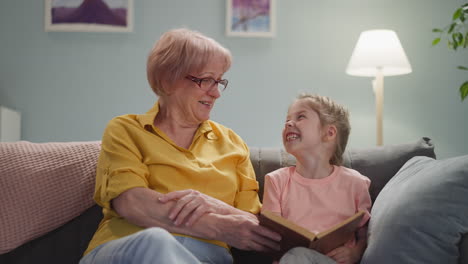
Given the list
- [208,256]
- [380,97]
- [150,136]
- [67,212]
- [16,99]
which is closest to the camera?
[208,256]

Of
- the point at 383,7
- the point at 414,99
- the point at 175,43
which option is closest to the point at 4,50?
the point at 175,43

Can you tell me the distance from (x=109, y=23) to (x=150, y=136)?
6.23ft

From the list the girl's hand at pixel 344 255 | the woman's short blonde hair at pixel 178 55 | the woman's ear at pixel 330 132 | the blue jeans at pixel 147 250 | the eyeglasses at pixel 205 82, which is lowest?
the girl's hand at pixel 344 255

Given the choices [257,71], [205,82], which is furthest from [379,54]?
[205,82]

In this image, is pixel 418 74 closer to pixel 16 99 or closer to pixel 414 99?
pixel 414 99

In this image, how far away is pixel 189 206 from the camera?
1.29 metres

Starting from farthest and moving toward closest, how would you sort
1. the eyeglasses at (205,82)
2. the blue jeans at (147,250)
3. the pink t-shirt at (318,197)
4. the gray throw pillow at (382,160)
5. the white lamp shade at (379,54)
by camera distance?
→ the white lamp shade at (379,54) < the gray throw pillow at (382,160) < the eyeglasses at (205,82) < the pink t-shirt at (318,197) < the blue jeans at (147,250)

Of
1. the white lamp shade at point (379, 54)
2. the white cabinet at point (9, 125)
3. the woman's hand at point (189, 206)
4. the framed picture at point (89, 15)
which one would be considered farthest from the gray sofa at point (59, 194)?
→ the framed picture at point (89, 15)

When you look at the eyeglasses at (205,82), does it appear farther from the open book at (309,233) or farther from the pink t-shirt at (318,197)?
the open book at (309,233)

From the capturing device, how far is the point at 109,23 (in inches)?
121

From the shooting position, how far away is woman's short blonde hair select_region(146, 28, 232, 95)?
152 cm

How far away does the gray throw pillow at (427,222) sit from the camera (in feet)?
3.70

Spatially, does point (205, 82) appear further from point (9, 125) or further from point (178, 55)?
point (9, 125)

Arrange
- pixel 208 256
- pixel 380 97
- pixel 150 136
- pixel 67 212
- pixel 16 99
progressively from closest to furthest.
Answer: pixel 208 256 → pixel 150 136 → pixel 67 212 → pixel 380 97 → pixel 16 99
